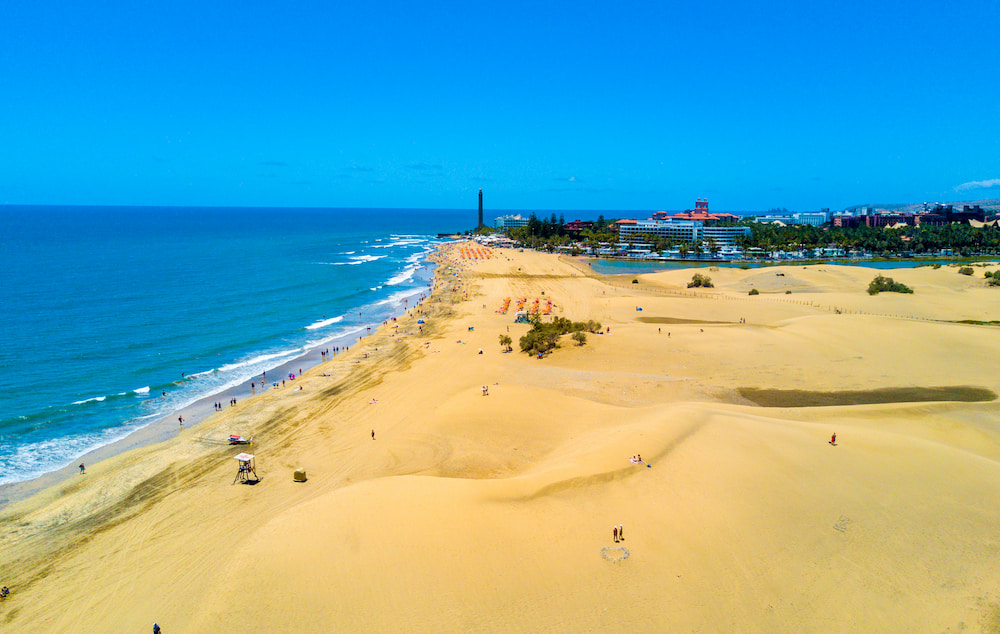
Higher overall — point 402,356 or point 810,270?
point 810,270

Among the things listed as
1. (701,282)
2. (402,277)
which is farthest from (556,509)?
(402,277)

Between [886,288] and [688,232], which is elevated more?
[688,232]

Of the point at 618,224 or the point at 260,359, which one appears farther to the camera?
the point at 618,224

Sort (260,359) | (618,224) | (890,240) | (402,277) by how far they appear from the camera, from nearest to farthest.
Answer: (260,359) → (402,277) → (890,240) → (618,224)

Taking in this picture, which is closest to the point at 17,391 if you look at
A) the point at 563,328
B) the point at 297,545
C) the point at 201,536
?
the point at 201,536

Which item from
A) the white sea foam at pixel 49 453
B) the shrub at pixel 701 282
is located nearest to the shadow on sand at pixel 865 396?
the white sea foam at pixel 49 453

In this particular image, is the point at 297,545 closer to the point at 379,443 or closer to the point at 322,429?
the point at 379,443

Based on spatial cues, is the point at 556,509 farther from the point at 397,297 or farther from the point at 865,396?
the point at 397,297
